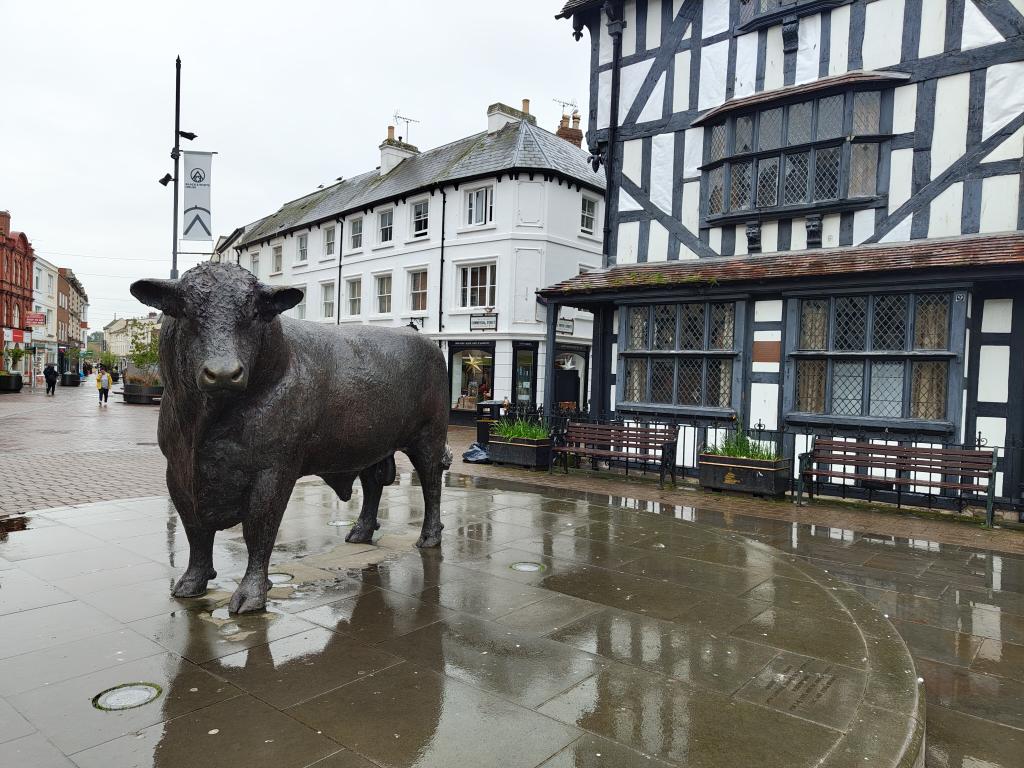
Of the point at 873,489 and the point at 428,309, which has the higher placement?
the point at 428,309

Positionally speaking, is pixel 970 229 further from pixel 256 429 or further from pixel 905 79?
pixel 256 429

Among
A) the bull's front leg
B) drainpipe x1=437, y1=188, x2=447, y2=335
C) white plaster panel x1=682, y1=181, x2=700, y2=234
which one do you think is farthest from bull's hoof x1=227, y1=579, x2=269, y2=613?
drainpipe x1=437, y1=188, x2=447, y2=335

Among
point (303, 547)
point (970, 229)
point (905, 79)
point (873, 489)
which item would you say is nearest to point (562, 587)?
point (303, 547)

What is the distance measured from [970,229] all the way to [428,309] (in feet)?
56.5

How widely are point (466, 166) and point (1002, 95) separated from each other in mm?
16392

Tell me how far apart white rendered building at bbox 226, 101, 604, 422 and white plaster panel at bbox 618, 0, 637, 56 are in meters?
7.79

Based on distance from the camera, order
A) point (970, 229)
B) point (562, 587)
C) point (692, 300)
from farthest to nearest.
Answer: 1. point (692, 300)
2. point (970, 229)
3. point (562, 587)

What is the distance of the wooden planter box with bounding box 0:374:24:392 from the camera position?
34.0 metres

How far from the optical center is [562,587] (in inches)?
191

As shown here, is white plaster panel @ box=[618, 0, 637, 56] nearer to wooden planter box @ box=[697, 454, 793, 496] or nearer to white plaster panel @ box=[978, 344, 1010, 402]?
wooden planter box @ box=[697, 454, 793, 496]

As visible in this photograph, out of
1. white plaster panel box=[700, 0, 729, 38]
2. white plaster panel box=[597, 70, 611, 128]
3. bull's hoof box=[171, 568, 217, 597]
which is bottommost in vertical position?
bull's hoof box=[171, 568, 217, 597]

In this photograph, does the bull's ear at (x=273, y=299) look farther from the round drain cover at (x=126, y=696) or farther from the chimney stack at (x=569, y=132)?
the chimney stack at (x=569, y=132)

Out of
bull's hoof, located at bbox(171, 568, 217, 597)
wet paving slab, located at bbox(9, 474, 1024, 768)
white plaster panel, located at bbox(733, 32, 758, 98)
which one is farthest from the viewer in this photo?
white plaster panel, located at bbox(733, 32, 758, 98)

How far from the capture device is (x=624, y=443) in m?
11.4
